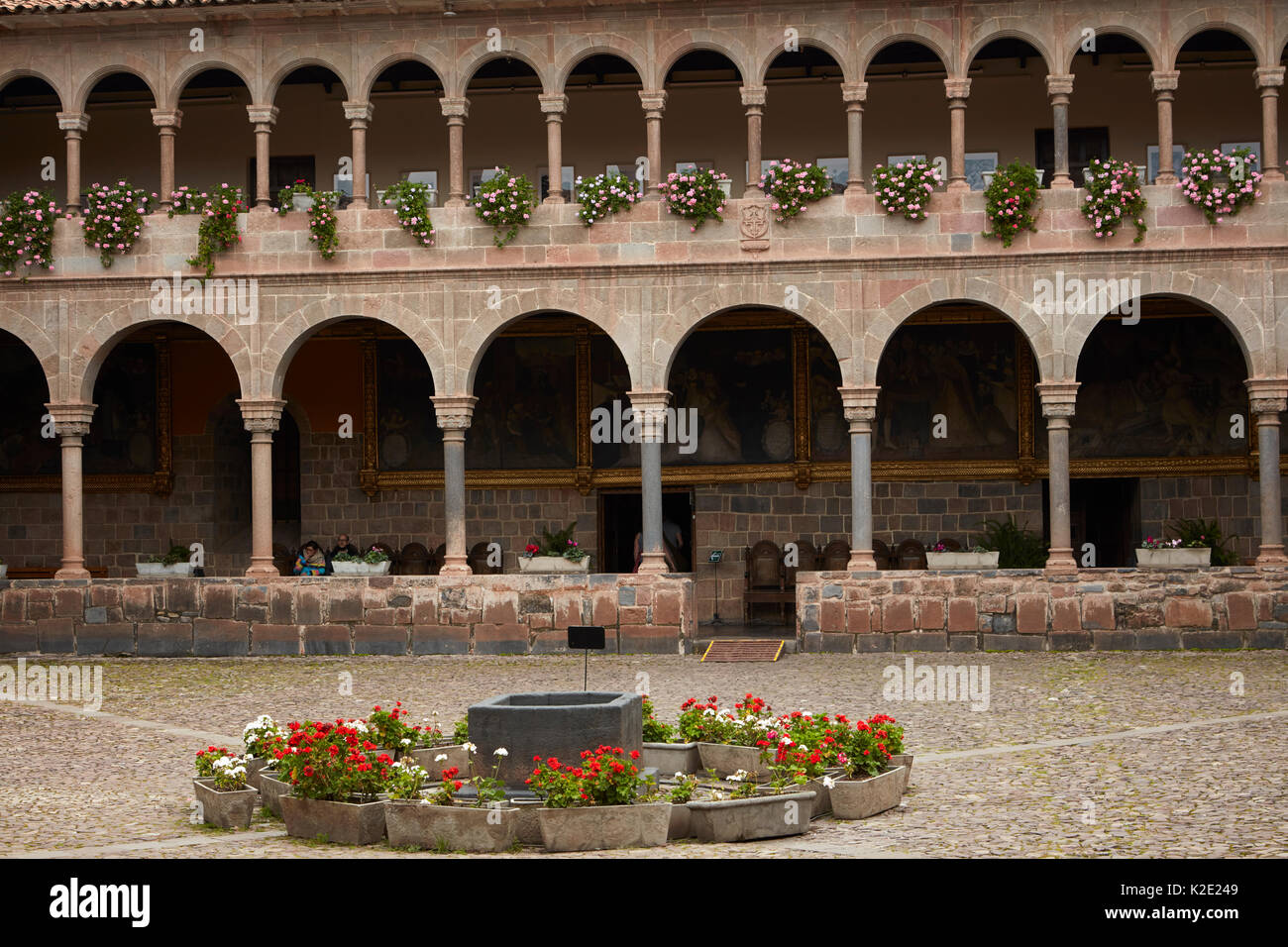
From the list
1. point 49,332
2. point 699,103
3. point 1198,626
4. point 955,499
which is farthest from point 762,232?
point 49,332

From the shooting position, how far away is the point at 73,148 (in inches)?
791

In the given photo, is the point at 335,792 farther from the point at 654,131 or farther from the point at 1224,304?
the point at 1224,304

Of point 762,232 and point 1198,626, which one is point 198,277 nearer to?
point 762,232

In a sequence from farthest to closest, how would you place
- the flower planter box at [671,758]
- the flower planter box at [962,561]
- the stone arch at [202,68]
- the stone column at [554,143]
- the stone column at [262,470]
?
the stone arch at [202,68] → the stone column at [262,470] → the stone column at [554,143] → the flower planter box at [962,561] → the flower planter box at [671,758]

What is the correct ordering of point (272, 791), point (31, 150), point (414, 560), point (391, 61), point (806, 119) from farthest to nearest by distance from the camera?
1. point (31, 150)
2. point (414, 560)
3. point (806, 119)
4. point (391, 61)
5. point (272, 791)

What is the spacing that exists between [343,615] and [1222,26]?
514 inches

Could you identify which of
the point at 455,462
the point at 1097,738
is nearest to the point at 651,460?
the point at 455,462

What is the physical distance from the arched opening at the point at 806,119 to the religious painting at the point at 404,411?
6014mm

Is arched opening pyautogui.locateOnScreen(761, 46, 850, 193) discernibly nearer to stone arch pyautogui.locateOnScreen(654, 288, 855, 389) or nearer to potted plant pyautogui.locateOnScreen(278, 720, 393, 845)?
stone arch pyautogui.locateOnScreen(654, 288, 855, 389)

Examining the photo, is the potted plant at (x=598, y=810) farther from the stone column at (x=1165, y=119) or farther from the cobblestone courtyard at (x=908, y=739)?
the stone column at (x=1165, y=119)

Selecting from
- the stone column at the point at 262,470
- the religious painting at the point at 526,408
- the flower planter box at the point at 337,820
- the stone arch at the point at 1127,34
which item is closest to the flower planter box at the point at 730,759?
the flower planter box at the point at 337,820

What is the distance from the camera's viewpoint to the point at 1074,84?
69.6ft

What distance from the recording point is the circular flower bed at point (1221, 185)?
18391mm

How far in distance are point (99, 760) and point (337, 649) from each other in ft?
24.2
